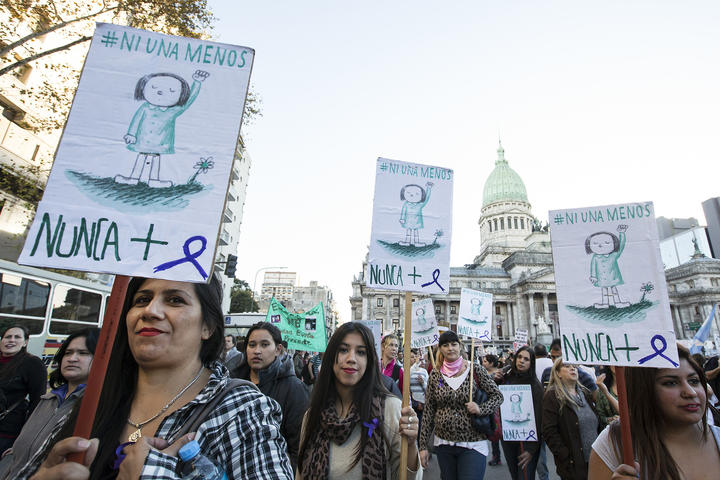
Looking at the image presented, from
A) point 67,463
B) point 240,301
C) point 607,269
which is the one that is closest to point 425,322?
point 607,269

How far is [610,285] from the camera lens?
9.20ft

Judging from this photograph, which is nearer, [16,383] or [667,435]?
[667,435]

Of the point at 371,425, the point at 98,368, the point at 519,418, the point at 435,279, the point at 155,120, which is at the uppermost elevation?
the point at 155,120

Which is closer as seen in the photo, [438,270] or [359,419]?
[359,419]

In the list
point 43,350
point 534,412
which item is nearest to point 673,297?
point 534,412

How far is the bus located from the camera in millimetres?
7434

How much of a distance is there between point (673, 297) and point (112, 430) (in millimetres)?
80582

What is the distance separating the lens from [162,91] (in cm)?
187

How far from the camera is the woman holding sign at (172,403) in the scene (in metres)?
1.42

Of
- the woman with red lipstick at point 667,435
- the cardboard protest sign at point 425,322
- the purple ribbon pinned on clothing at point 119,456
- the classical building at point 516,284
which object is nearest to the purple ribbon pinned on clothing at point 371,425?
the woman with red lipstick at point 667,435

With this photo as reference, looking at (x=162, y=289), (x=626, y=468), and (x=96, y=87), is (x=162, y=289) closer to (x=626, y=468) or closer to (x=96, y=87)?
(x=96, y=87)

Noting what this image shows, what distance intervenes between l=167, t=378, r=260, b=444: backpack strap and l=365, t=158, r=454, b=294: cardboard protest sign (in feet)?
6.73

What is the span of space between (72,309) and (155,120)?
31.0 feet

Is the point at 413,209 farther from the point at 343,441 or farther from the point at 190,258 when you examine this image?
the point at 190,258
